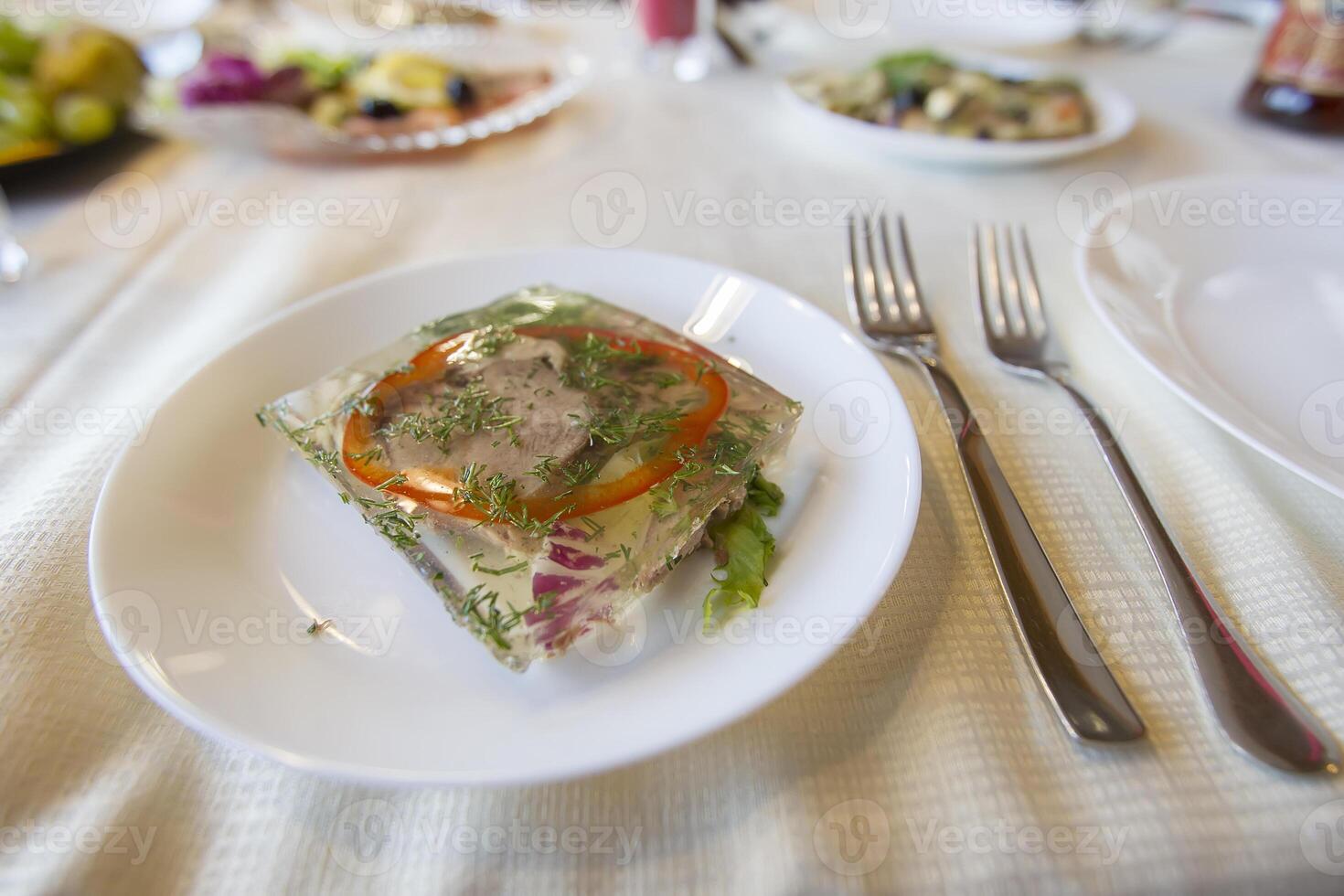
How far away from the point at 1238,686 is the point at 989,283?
2.84 feet

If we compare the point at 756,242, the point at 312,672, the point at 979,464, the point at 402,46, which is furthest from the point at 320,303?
the point at 402,46

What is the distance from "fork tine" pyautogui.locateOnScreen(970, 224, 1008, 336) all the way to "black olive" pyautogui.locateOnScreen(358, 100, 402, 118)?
1.61m

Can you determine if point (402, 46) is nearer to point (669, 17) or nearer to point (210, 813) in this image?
point (669, 17)

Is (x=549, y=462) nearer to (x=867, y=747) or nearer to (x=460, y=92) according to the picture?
(x=867, y=747)

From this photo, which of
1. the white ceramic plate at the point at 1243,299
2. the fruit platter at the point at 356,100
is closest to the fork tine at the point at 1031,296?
the white ceramic plate at the point at 1243,299

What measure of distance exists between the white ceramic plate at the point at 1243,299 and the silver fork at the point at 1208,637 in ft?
0.40

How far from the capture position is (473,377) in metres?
0.98

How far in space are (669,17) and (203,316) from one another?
1.91 m

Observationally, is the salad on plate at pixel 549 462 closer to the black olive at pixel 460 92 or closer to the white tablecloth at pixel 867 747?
the white tablecloth at pixel 867 747

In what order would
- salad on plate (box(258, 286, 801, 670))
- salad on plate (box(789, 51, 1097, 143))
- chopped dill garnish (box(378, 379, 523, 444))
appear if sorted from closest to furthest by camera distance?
salad on plate (box(258, 286, 801, 670)) < chopped dill garnish (box(378, 379, 523, 444)) < salad on plate (box(789, 51, 1097, 143))

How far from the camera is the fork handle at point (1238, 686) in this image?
66cm

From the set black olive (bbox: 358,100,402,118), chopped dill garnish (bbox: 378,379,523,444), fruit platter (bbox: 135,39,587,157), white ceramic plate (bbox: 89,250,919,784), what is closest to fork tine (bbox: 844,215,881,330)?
white ceramic plate (bbox: 89,250,919,784)

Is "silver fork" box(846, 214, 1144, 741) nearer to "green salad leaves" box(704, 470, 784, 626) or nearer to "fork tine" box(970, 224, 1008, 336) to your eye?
"fork tine" box(970, 224, 1008, 336)

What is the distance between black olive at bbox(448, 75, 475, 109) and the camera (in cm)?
204
